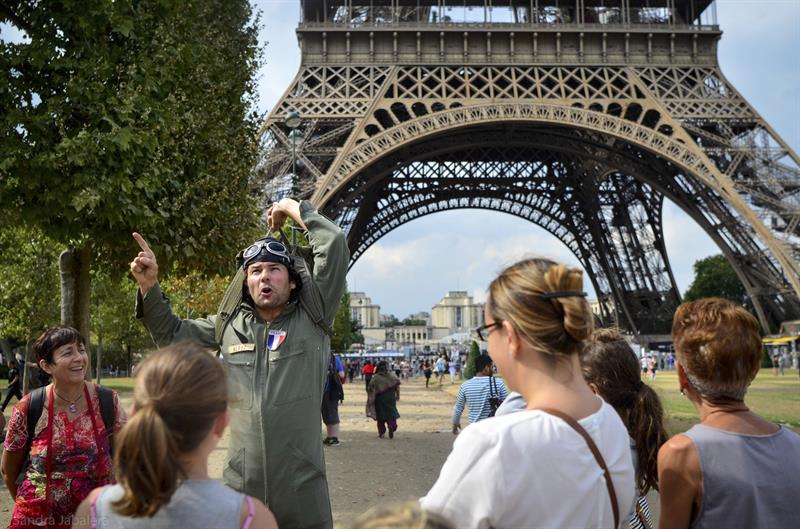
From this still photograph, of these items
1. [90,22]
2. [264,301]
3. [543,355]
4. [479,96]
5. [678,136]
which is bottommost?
[543,355]

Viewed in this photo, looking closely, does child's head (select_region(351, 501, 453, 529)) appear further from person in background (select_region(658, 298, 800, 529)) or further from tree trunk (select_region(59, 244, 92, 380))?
tree trunk (select_region(59, 244, 92, 380))

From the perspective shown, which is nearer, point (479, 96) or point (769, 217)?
point (769, 217)

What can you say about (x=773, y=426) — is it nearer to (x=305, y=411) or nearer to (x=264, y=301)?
(x=305, y=411)

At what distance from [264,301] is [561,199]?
41762mm

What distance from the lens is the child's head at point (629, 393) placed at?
10.6 feet

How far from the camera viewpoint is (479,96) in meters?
29.6

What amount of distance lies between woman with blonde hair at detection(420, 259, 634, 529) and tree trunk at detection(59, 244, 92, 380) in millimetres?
9602

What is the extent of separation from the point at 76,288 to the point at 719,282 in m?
64.3

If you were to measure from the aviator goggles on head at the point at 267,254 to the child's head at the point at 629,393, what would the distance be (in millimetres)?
1301

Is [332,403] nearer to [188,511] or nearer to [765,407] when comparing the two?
[765,407]

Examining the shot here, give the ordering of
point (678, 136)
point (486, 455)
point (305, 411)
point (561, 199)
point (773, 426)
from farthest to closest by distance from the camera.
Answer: point (561, 199) < point (678, 136) < point (305, 411) < point (773, 426) < point (486, 455)

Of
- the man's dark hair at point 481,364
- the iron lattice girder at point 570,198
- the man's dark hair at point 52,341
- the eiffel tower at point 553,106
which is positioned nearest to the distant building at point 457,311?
the iron lattice girder at point 570,198

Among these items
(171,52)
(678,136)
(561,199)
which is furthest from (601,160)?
(171,52)

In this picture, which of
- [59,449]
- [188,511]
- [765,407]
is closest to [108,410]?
[59,449]
